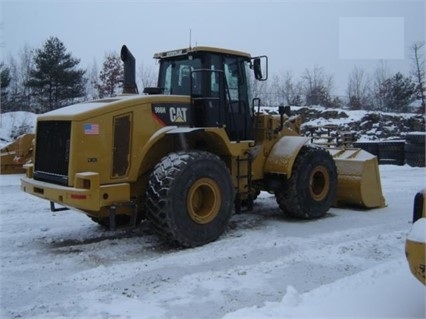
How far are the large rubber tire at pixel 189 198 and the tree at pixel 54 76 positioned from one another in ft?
81.4

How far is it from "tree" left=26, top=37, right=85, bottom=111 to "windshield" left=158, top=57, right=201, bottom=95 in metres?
23.0

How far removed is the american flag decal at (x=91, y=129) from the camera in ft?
19.1

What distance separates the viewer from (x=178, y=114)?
6.70 metres

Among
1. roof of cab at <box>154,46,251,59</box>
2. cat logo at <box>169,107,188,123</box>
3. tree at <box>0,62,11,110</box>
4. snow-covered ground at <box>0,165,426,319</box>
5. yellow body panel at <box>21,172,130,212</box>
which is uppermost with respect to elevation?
tree at <box>0,62,11,110</box>

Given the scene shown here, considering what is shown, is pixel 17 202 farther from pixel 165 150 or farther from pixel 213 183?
pixel 213 183

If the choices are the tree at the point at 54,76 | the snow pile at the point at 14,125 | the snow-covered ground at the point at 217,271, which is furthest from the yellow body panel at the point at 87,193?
the tree at the point at 54,76

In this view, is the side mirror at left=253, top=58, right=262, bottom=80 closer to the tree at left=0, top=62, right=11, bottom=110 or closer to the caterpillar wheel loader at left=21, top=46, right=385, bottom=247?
the caterpillar wheel loader at left=21, top=46, right=385, bottom=247

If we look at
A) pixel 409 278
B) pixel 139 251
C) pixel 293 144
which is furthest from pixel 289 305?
pixel 293 144

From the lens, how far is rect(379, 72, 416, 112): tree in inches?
1387

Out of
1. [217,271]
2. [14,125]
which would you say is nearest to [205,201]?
[217,271]

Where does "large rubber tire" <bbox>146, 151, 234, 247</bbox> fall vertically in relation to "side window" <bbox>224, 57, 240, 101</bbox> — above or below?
below

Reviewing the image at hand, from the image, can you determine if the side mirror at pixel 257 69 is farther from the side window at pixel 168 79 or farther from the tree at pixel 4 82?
the tree at pixel 4 82

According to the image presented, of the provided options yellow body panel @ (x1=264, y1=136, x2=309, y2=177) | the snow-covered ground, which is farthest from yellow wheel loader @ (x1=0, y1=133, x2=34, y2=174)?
yellow body panel @ (x1=264, y1=136, x2=309, y2=177)

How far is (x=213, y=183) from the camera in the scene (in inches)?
253
